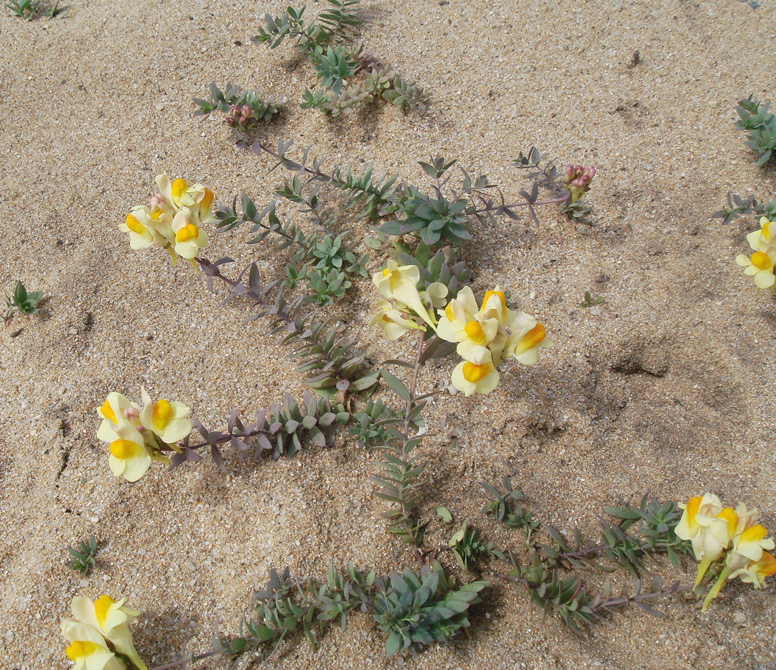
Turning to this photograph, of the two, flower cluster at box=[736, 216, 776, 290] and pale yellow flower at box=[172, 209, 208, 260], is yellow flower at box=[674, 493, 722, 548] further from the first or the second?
pale yellow flower at box=[172, 209, 208, 260]

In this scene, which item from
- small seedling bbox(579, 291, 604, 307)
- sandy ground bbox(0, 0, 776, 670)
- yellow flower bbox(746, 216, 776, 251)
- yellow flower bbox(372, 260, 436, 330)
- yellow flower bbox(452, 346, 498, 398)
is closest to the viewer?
yellow flower bbox(452, 346, 498, 398)

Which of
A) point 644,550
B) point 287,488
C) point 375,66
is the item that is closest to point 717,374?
point 644,550

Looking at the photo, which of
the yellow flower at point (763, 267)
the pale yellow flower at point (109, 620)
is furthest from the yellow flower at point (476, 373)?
the yellow flower at point (763, 267)

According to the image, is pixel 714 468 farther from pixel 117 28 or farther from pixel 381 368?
pixel 117 28

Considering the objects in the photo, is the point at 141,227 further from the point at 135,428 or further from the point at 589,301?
the point at 589,301

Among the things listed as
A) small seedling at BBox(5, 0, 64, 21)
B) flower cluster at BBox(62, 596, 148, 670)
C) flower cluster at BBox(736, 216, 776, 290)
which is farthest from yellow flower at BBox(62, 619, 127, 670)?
small seedling at BBox(5, 0, 64, 21)

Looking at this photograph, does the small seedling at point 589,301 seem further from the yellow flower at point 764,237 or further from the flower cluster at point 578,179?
the yellow flower at point 764,237
